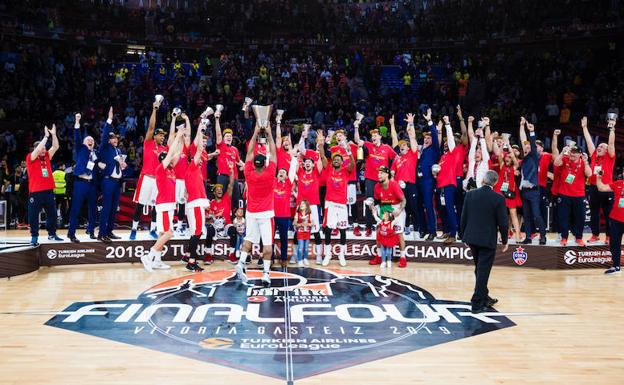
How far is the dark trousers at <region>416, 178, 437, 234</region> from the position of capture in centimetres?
1166

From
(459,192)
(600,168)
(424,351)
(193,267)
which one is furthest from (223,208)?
(600,168)

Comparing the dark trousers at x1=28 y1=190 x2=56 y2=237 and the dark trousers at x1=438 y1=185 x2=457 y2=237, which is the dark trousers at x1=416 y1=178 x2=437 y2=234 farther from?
the dark trousers at x1=28 y1=190 x2=56 y2=237

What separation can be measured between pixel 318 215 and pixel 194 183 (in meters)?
2.38

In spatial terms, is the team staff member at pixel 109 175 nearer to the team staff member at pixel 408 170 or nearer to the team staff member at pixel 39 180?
the team staff member at pixel 39 180

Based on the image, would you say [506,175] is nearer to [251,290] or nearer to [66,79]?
[251,290]

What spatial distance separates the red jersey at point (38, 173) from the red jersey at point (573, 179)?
9159mm

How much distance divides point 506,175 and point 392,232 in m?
2.33

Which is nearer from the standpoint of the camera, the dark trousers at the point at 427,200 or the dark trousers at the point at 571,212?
the dark trousers at the point at 571,212

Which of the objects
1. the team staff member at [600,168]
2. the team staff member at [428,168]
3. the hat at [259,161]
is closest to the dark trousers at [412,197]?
the team staff member at [428,168]

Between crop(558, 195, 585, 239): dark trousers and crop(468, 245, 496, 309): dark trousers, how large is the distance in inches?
165

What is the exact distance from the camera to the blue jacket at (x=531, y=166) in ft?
36.5

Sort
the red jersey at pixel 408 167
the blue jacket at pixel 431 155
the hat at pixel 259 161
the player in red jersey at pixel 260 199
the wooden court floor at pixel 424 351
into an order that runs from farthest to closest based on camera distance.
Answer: the red jersey at pixel 408 167
the blue jacket at pixel 431 155
the player in red jersey at pixel 260 199
the hat at pixel 259 161
the wooden court floor at pixel 424 351

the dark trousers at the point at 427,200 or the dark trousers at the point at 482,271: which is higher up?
the dark trousers at the point at 427,200

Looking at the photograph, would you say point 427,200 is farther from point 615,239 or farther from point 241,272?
point 241,272
